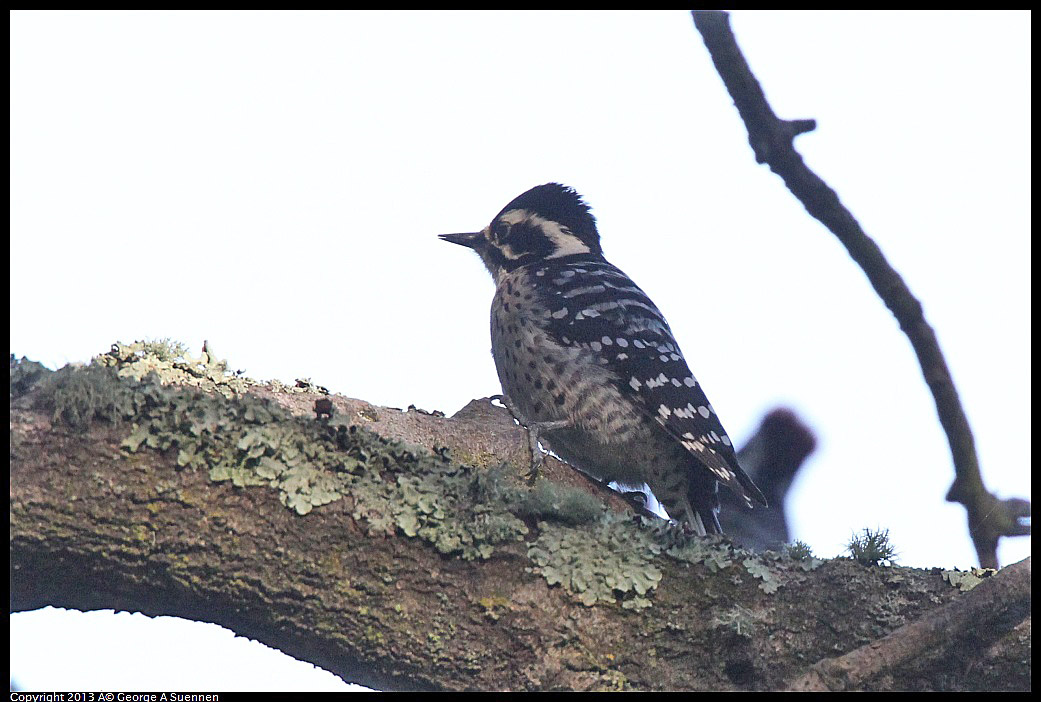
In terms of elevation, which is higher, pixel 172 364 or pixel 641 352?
pixel 641 352

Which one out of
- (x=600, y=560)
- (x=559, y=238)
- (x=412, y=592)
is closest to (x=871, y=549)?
(x=600, y=560)

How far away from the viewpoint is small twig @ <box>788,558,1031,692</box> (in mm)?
2510

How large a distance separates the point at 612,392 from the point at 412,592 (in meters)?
2.16

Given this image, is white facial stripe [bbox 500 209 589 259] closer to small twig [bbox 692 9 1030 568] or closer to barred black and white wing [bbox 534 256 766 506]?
barred black and white wing [bbox 534 256 766 506]

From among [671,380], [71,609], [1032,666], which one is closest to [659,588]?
[1032,666]

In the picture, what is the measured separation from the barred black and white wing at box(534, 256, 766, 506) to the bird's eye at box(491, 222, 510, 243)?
0.49m

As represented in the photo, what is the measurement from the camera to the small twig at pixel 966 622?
2.51 meters

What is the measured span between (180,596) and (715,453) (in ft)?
8.41

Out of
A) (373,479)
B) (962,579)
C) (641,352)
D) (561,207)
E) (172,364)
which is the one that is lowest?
(962,579)

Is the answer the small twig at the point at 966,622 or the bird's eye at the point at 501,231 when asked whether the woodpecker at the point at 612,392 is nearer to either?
the bird's eye at the point at 501,231

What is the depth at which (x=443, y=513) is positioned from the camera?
270 centimetres

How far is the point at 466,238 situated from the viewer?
5719 mm

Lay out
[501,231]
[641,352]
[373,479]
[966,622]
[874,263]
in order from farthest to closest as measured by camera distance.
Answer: [501,231], [641,352], [874,263], [373,479], [966,622]

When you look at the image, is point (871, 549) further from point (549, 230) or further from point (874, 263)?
point (549, 230)
